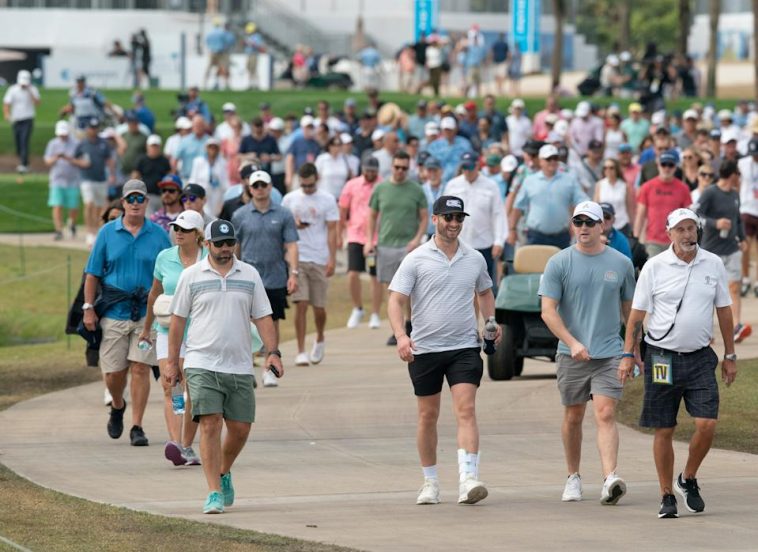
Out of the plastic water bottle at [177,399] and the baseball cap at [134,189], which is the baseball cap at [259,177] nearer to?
the baseball cap at [134,189]

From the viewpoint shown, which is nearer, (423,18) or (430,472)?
(430,472)

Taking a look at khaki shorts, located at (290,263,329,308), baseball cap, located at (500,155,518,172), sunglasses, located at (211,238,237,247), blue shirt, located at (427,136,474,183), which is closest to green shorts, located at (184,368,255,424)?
sunglasses, located at (211,238,237,247)

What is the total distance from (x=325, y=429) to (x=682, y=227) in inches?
180

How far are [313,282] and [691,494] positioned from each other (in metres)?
7.82

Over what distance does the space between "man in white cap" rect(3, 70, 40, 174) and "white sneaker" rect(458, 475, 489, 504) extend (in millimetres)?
27482

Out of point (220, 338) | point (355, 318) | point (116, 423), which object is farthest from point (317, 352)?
point (220, 338)

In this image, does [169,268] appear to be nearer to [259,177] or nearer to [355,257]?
[259,177]

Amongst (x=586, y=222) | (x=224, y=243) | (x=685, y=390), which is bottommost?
(x=685, y=390)

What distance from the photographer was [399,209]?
19.2 meters

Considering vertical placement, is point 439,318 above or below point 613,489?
above

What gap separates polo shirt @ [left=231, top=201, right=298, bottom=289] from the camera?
1627cm

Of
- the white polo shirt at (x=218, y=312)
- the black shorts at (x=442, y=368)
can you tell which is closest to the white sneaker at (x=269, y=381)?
the black shorts at (x=442, y=368)

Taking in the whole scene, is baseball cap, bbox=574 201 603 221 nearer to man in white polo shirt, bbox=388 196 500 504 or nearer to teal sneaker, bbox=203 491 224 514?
man in white polo shirt, bbox=388 196 500 504

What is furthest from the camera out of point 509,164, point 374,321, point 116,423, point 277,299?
point 509,164
